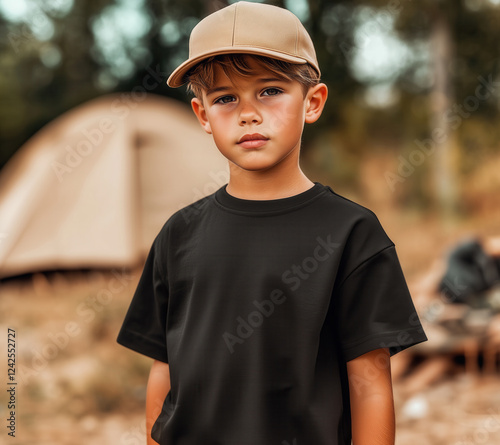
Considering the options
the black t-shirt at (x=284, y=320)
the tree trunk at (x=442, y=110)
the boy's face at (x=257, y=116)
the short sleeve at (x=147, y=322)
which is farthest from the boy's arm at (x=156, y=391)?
the tree trunk at (x=442, y=110)

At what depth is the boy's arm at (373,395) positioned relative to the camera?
1326 mm

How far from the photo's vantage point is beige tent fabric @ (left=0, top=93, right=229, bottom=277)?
644 cm

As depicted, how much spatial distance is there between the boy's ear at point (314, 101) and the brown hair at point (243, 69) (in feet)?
0.05

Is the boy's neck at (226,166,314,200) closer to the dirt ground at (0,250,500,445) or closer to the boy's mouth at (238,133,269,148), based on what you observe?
the boy's mouth at (238,133,269,148)

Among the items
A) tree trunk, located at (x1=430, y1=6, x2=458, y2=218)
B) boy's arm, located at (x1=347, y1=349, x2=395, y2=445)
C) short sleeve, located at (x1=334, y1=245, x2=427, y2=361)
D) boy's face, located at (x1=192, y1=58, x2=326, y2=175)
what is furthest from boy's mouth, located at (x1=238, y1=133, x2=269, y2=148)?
tree trunk, located at (x1=430, y1=6, x2=458, y2=218)

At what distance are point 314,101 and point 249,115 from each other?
0.63 ft

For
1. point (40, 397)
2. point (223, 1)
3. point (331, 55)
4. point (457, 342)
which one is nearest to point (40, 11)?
point (331, 55)

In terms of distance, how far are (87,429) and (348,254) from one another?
264cm

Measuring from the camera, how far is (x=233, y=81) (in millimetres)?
1308

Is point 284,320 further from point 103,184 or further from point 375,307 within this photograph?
point 103,184

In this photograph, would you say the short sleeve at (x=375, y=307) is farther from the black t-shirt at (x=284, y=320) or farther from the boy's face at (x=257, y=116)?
the boy's face at (x=257, y=116)

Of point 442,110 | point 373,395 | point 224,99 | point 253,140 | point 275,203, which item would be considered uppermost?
point 442,110

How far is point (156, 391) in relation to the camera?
1527 mm

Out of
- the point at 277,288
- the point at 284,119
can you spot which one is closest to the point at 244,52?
the point at 284,119
